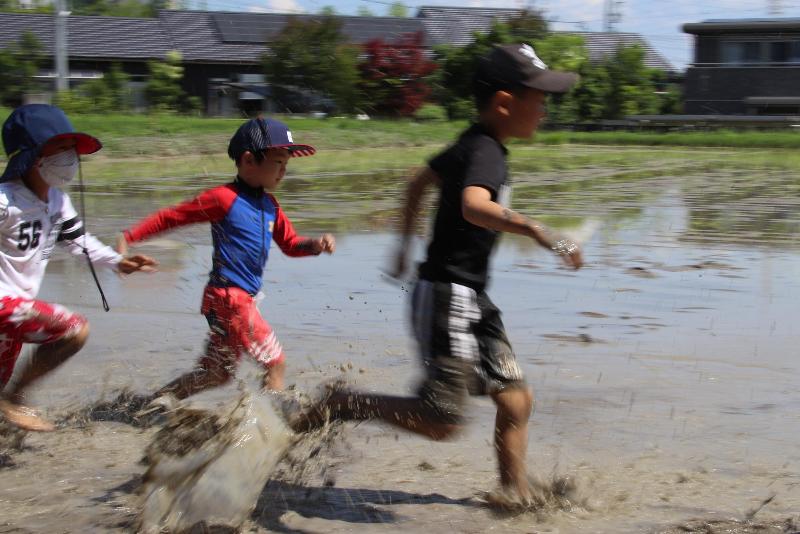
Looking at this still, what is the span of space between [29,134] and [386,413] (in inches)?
70.8

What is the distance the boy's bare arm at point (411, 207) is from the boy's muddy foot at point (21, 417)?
1.62m

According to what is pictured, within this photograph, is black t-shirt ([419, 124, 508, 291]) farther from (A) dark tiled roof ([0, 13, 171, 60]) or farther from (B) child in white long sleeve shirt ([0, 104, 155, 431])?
(A) dark tiled roof ([0, 13, 171, 60])

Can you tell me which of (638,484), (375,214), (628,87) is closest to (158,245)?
(375,214)

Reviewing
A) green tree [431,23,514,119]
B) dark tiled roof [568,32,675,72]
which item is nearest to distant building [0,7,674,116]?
green tree [431,23,514,119]

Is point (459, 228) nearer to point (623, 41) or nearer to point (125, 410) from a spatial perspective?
point (125, 410)

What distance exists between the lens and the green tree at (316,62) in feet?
130

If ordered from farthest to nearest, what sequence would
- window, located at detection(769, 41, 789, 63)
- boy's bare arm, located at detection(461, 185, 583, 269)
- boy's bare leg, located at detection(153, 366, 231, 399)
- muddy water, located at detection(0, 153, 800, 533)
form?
window, located at detection(769, 41, 789, 63) < boy's bare leg, located at detection(153, 366, 231, 399) < muddy water, located at detection(0, 153, 800, 533) < boy's bare arm, located at detection(461, 185, 583, 269)

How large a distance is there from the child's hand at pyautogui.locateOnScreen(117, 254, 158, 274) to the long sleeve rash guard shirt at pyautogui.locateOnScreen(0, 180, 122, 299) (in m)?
0.04

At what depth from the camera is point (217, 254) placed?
4523 mm

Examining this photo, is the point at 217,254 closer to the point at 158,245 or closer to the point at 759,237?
the point at 158,245

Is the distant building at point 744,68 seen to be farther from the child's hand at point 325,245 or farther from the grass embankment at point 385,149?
the child's hand at point 325,245

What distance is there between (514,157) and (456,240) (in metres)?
21.9

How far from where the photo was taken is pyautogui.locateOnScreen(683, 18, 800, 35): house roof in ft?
146

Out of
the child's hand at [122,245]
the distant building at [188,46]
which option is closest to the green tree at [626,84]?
the distant building at [188,46]
